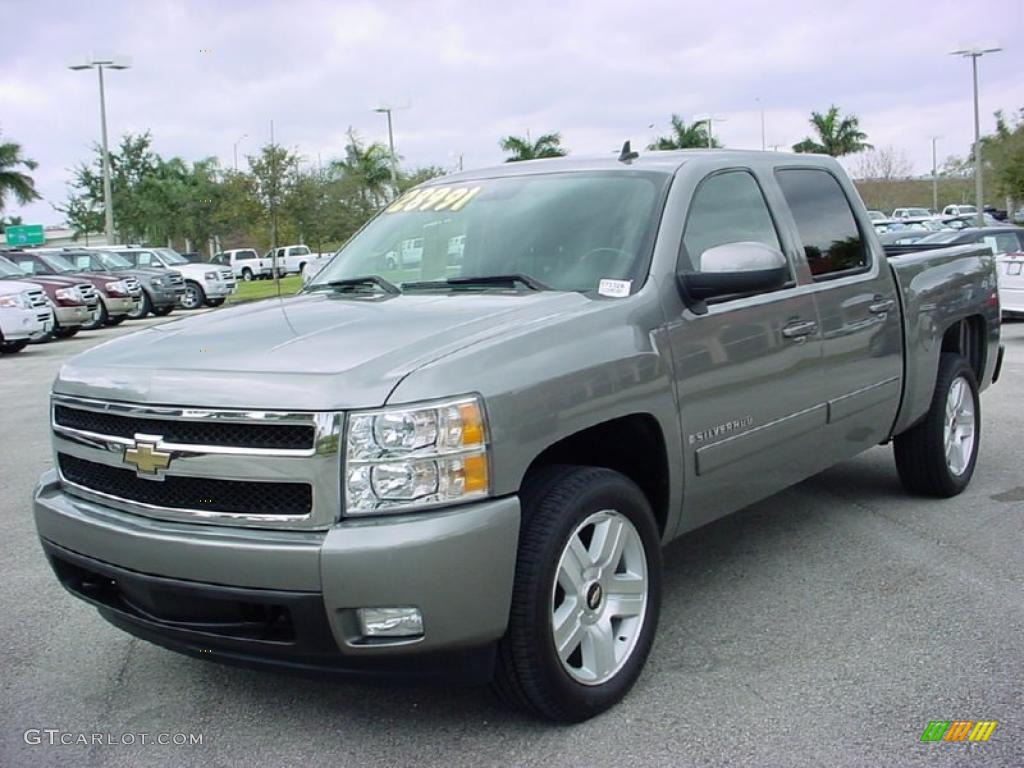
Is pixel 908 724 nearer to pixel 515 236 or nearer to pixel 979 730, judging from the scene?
pixel 979 730

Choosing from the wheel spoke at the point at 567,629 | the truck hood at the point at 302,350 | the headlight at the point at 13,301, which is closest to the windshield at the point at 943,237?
the truck hood at the point at 302,350

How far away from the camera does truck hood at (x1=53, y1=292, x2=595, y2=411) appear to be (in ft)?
10.0

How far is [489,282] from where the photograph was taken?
4133 millimetres

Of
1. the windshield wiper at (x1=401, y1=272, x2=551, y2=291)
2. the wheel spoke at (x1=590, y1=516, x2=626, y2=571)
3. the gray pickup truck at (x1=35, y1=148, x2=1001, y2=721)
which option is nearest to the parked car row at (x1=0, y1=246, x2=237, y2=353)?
the gray pickup truck at (x1=35, y1=148, x2=1001, y2=721)

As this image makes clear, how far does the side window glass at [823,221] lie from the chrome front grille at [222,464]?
8.90ft

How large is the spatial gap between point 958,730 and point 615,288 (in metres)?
1.78

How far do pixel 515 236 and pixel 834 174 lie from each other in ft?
6.55

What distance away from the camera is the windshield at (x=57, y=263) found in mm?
23672

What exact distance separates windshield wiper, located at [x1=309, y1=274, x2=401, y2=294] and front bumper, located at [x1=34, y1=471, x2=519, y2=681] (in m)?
1.47

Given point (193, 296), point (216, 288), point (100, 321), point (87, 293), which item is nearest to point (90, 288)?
point (87, 293)

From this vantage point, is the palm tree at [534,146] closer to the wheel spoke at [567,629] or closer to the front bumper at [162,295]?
the front bumper at [162,295]

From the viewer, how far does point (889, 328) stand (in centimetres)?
528

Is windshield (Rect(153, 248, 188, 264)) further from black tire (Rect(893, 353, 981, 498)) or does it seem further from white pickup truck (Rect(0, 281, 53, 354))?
black tire (Rect(893, 353, 981, 498))

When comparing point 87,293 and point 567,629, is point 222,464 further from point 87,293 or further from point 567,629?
point 87,293
